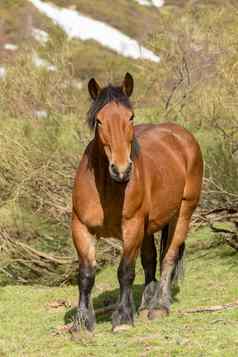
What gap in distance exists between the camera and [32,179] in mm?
10117

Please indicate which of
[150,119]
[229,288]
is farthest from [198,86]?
[229,288]

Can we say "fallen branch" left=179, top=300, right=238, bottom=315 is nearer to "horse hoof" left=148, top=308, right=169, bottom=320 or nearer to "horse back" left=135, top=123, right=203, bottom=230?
"horse hoof" left=148, top=308, right=169, bottom=320

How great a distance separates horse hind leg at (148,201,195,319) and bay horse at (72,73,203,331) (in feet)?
0.03

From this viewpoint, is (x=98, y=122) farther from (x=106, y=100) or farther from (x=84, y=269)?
(x=84, y=269)

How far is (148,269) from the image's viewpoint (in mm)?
7074

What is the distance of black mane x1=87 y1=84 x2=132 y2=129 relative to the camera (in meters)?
5.60

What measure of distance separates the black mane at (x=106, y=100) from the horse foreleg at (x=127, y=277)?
98 centimetres

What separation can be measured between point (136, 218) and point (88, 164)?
599 mm

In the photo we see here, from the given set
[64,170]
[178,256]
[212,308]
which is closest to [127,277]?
[212,308]

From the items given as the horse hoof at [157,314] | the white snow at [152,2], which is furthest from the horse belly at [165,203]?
the white snow at [152,2]

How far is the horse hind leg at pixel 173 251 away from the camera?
269 inches

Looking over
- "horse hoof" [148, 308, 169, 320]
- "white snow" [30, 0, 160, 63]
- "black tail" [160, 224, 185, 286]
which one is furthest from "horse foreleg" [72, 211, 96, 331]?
"white snow" [30, 0, 160, 63]

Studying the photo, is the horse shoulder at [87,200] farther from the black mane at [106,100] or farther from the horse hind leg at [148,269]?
the horse hind leg at [148,269]

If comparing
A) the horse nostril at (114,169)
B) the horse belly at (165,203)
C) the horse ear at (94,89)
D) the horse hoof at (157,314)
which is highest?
the horse ear at (94,89)
